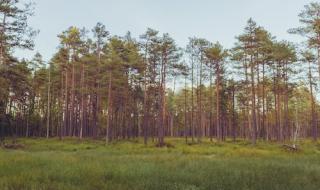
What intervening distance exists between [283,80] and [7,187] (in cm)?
4803

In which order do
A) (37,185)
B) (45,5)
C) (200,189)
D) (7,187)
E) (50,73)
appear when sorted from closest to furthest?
(7,187) < (37,185) < (200,189) < (45,5) < (50,73)

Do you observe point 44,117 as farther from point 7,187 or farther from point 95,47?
point 7,187

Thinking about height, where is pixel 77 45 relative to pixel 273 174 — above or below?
above

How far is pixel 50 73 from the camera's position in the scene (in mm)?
55688

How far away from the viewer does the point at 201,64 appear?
4744 cm

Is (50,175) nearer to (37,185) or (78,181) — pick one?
(78,181)

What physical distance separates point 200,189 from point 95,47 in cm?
4198

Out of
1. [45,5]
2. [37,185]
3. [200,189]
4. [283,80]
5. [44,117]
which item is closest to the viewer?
[37,185]

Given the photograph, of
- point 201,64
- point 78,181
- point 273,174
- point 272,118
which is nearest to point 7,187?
point 78,181

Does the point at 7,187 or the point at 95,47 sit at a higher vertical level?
the point at 95,47

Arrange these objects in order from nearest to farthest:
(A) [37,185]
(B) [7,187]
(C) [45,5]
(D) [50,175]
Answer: (B) [7,187] → (A) [37,185] → (D) [50,175] → (C) [45,5]

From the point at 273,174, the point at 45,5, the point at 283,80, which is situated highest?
the point at 45,5

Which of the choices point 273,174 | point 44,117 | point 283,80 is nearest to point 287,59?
point 283,80

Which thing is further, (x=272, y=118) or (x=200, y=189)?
(x=272, y=118)
